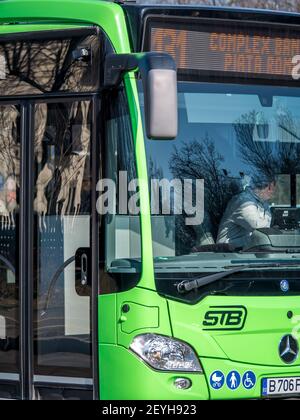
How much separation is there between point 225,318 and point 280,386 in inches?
23.3

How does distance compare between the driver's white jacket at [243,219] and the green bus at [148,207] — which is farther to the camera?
the driver's white jacket at [243,219]

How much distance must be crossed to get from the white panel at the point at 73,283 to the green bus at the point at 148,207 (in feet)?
0.03

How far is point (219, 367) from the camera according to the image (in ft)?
20.1

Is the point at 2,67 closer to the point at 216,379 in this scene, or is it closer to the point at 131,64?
the point at 131,64

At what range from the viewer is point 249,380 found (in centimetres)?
618

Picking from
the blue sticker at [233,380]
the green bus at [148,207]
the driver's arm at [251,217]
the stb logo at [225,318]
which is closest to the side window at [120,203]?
the green bus at [148,207]

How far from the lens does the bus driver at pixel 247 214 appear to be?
629 cm

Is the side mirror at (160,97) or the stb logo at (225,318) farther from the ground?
the side mirror at (160,97)

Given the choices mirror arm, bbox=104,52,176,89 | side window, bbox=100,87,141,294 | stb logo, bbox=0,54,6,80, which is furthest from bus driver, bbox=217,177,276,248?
stb logo, bbox=0,54,6,80

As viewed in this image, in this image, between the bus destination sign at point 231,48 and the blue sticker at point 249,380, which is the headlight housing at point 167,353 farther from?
the bus destination sign at point 231,48

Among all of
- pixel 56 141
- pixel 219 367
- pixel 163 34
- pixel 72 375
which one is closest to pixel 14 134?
pixel 56 141


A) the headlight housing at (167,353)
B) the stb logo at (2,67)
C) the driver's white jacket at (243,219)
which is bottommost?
the headlight housing at (167,353)
